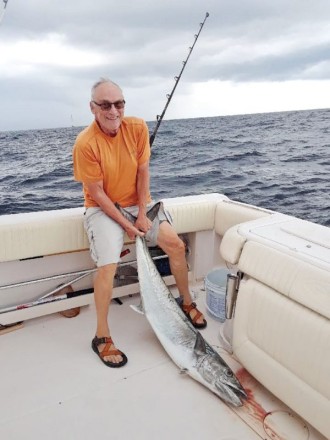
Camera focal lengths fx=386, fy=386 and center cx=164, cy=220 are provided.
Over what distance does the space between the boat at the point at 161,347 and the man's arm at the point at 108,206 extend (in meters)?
0.31

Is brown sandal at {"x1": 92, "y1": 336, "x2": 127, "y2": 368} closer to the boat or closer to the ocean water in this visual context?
the boat

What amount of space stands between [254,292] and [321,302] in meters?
0.42

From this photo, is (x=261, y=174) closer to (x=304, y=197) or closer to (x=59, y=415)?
(x=304, y=197)

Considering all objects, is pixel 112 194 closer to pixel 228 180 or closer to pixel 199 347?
pixel 199 347

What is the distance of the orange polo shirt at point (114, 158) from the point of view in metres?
2.58

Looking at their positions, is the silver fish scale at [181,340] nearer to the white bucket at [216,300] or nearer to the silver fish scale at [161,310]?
the silver fish scale at [161,310]

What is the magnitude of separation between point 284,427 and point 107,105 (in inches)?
83.2

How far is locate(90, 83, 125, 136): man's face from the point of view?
2.48m

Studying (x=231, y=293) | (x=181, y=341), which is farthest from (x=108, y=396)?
(x=231, y=293)

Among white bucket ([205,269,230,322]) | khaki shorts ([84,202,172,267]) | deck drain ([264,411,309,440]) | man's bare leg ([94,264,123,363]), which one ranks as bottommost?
deck drain ([264,411,309,440])

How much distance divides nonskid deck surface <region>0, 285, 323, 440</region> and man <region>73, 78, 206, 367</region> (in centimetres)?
17

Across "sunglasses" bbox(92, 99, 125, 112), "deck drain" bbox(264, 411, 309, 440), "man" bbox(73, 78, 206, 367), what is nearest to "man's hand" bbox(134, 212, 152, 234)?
"man" bbox(73, 78, 206, 367)

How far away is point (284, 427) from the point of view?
6.48ft

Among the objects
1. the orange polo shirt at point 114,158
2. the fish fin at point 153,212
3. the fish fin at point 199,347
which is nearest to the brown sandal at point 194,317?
the fish fin at point 199,347
